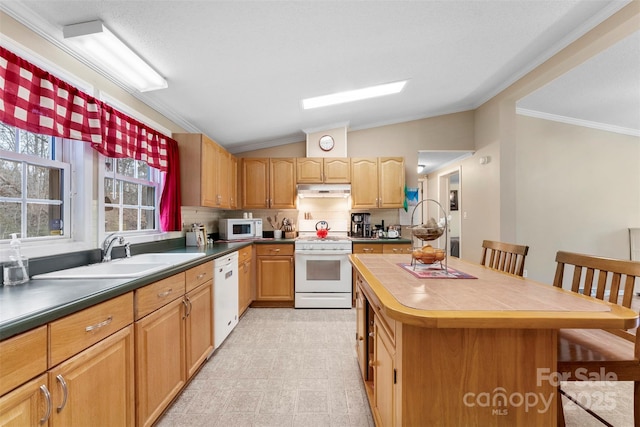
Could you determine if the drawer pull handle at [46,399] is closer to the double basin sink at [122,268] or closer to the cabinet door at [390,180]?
the double basin sink at [122,268]

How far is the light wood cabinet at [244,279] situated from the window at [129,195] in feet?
3.20

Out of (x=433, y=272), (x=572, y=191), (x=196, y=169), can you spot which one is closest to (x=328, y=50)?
(x=196, y=169)

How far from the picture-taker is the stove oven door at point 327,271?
3.63 m

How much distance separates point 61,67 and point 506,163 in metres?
4.59

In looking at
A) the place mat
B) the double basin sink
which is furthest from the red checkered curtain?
the place mat

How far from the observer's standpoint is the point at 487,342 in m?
1.02

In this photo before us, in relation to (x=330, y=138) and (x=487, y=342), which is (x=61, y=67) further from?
(x=330, y=138)

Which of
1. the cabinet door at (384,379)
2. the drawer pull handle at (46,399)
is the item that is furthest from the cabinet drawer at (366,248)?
the drawer pull handle at (46,399)

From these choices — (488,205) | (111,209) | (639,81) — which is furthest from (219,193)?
(639,81)

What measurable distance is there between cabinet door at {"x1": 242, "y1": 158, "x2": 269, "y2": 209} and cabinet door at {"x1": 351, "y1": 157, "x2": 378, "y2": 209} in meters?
1.30

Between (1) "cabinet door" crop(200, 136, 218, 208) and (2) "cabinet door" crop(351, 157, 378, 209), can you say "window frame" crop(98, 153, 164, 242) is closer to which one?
(1) "cabinet door" crop(200, 136, 218, 208)

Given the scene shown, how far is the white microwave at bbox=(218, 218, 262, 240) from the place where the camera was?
375 cm

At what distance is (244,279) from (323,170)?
1892 millimetres

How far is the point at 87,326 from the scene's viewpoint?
3.56ft
